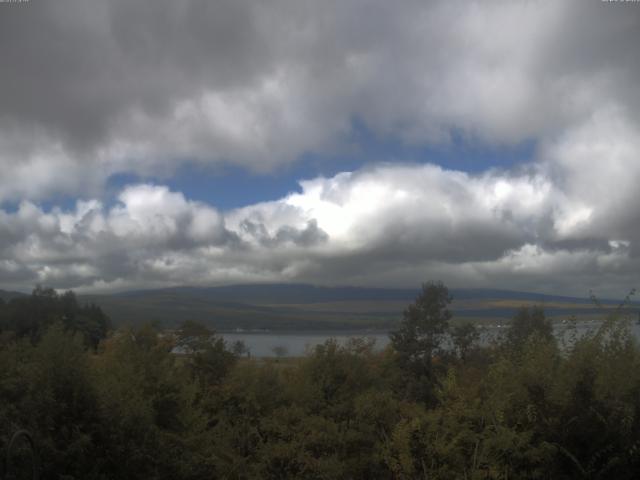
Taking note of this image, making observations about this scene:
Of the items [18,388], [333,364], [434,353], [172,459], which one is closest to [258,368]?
[333,364]

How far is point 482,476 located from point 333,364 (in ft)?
38.2

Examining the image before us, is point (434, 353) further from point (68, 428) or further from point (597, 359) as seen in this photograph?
point (68, 428)

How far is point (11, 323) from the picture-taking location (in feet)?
196

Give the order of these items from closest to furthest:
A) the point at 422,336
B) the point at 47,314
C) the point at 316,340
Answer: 1. the point at 316,340
2. the point at 422,336
3. the point at 47,314

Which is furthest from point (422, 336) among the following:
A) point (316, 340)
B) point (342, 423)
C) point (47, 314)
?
point (47, 314)

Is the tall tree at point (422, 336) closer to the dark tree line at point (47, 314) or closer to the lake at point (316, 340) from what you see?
the lake at point (316, 340)

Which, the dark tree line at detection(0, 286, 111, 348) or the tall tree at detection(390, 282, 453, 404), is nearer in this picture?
the tall tree at detection(390, 282, 453, 404)

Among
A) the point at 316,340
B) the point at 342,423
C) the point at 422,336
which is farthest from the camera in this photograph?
the point at 422,336

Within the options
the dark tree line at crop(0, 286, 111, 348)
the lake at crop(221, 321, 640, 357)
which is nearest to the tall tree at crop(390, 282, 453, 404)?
the lake at crop(221, 321, 640, 357)

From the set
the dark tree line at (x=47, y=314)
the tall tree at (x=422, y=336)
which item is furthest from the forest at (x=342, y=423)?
the dark tree line at (x=47, y=314)

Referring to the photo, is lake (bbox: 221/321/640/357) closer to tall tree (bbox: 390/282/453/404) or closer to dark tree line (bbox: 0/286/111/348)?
tall tree (bbox: 390/282/453/404)

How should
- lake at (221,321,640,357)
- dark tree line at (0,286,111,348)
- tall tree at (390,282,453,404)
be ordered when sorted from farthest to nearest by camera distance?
dark tree line at (0,286,111,348) < tall tree at (390,282,453,404) < lake at (221,321,640,357)

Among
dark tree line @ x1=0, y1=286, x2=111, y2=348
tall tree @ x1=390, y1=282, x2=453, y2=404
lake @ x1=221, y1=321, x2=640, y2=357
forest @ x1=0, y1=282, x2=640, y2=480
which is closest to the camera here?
forest @ x1=0, y1=282, x2=640, y2=480

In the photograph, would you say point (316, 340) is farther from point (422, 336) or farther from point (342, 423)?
point (342, 423)
